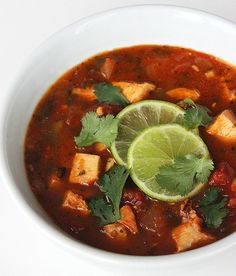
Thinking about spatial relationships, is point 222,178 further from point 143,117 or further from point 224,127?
point 143,117

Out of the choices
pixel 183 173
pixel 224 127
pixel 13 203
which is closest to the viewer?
pixel 183 173

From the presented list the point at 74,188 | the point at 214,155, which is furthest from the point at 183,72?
the point at 74,188

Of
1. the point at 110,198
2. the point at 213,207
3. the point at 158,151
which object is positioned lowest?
the point at 213,207

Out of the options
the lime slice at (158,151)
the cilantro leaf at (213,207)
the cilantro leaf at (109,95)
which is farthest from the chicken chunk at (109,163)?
the cilantro leaf at (213,207)

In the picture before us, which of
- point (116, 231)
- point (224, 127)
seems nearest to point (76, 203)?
point (116, 231)

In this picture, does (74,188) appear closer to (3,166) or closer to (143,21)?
(3,166)

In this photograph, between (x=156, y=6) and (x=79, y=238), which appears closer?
(x=79, y=238)
